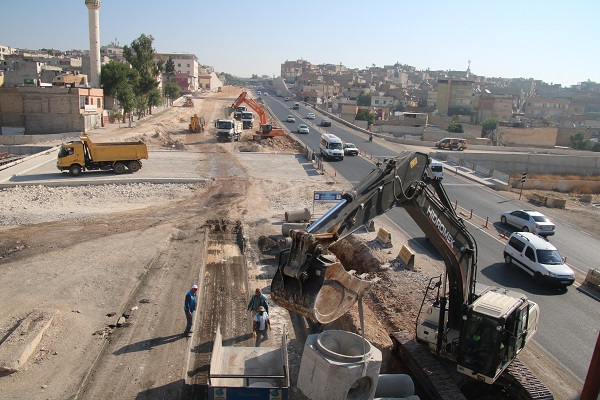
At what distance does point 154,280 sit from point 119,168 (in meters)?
17.8

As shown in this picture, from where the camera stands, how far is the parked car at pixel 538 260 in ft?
54.6

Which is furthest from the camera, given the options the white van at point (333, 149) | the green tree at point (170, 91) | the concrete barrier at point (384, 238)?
the green tree at point (170, 91)

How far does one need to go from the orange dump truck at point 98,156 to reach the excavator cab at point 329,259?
26.4 metres

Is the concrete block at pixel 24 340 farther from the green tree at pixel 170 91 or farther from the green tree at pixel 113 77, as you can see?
the green tree at pixel 170 91

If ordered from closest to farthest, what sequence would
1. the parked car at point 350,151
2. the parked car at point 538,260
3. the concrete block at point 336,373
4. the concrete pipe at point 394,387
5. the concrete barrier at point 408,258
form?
the concrete block at point 336,373
the concrete pipe at point 394,387
the parked car at point 538,260
the concrete barrier at point 408,258
the parked car at point 350,151

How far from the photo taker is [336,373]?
6.81 meters

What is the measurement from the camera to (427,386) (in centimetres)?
950

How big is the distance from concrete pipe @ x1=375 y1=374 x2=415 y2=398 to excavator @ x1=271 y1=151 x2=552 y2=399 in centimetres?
101

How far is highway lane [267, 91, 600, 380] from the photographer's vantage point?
12969mm

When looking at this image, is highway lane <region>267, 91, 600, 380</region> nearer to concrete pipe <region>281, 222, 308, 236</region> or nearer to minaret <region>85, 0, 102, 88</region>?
concrete pipe <region>281, 222, 308, 236</region>

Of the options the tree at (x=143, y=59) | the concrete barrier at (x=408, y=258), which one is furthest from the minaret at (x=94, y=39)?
the concrete barrier at (x=408, y=258)

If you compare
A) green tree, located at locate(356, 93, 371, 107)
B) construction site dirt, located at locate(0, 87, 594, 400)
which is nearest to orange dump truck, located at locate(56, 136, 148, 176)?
construction site dirt, located at locate(0, 87, 594, 400)

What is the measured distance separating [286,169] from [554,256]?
856 inches

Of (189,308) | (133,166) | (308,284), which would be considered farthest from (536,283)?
(133,166)
